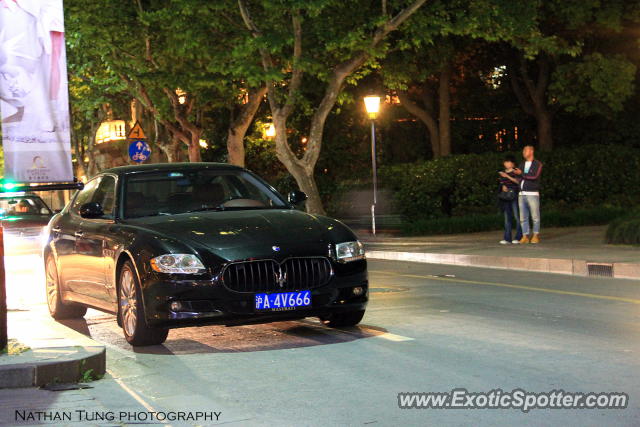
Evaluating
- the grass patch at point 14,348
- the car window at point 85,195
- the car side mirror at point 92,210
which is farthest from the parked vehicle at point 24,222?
the grass patch at point 14,348

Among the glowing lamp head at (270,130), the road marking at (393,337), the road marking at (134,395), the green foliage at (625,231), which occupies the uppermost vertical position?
the glowing lamp head at (270,130)

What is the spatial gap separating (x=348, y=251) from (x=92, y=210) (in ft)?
8.79

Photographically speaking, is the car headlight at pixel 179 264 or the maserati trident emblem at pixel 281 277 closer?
the car headlight at pixel 179 264

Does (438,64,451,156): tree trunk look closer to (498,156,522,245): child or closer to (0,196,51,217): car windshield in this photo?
(0,196,51,217): car windshield

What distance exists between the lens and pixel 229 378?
823cm

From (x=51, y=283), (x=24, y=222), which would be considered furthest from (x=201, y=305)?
(x=24, y=222)

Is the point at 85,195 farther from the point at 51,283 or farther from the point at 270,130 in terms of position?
the point at 270,130

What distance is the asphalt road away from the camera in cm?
690

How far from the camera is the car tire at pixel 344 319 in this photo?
34.3 feet

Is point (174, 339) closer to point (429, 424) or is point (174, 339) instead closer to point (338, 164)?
point (429, 424)

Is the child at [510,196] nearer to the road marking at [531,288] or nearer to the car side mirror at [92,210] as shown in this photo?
the road marking at [531,288]

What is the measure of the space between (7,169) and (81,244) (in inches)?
87.1

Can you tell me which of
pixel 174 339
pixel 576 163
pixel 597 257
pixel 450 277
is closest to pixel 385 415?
pixel 174 339

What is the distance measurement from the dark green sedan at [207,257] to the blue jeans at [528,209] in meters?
11.5
